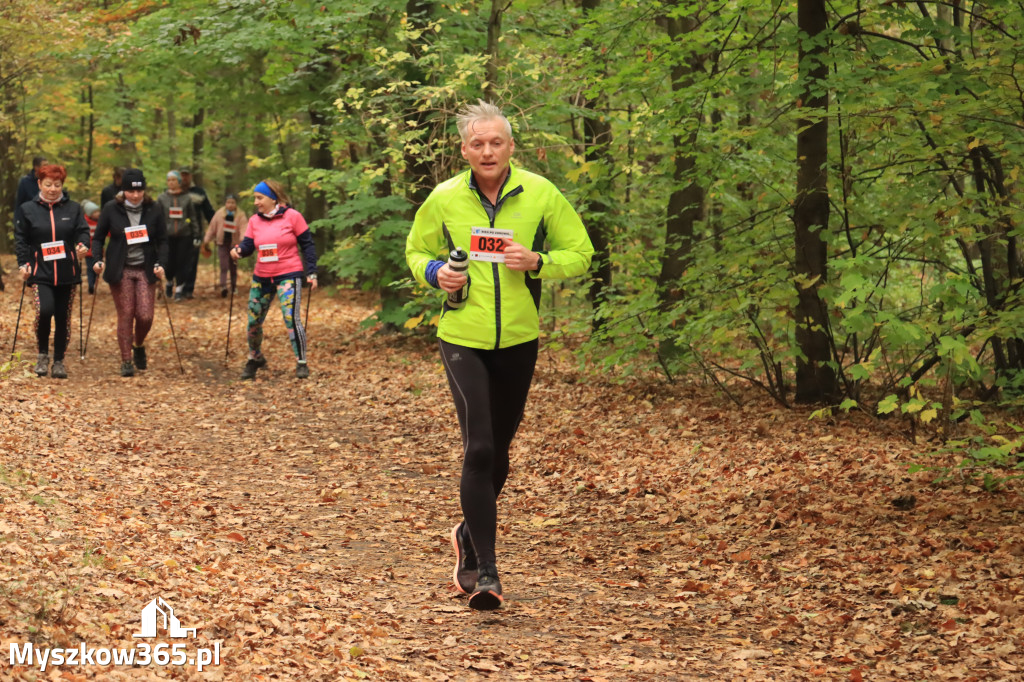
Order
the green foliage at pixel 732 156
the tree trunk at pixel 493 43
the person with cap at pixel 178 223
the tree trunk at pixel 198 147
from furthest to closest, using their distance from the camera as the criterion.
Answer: the tree trunk at pixel 198 147 → the person with cap at pixel 178 223 → the tree trunk at pixel 493 43 → the green foliage at pixel 732 156

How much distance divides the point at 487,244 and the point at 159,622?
88.6 inches

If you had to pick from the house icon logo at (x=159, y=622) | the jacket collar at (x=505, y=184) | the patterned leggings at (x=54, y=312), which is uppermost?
the jacket collar at (x=505, y=184)

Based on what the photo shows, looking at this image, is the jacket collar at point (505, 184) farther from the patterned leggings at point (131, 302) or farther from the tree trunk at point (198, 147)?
the tree trunk at point (198, 147)

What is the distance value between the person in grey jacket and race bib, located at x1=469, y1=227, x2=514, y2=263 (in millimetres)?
16417

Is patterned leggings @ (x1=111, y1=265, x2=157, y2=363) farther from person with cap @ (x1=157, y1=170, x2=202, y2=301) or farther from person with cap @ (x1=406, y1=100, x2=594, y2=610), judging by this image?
person with cap @ (x1=406, y1=100, x2=594, y2=610)

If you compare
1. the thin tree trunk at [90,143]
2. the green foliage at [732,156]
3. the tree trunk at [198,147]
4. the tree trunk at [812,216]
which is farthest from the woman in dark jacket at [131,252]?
the tree trunk at [198,147]

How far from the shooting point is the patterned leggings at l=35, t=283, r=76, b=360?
37.3 ft

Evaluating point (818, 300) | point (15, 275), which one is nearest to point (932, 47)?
point (818, 300)

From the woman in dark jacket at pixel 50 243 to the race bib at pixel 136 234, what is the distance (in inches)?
25.7

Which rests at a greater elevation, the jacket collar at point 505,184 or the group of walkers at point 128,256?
the jacket collar at point 505,184

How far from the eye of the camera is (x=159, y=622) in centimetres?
413

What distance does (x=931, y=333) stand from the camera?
6.04 metres

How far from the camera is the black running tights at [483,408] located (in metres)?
4.95

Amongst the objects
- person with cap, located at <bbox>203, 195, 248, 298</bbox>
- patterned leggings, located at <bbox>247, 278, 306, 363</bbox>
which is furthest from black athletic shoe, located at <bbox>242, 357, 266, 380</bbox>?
person with cap, located at <bbox>203, 195, 248, 298</bbox>
